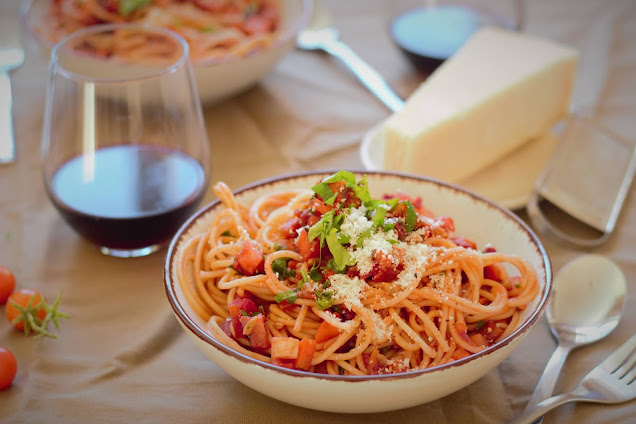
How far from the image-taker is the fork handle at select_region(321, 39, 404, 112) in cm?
298

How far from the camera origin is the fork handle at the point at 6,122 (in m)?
2.61

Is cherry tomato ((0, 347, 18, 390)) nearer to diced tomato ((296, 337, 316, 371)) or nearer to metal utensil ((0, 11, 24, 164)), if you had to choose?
diced tomato ((296, 337, 316, 371))

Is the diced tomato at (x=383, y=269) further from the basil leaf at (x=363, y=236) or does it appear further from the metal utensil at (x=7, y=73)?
the metal utensil at (x=7, y=73)

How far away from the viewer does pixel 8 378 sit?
167cm

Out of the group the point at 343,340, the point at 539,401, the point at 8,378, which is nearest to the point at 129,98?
the point at 8,378

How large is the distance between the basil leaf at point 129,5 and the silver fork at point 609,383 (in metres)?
2.14

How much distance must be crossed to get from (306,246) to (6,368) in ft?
2.58

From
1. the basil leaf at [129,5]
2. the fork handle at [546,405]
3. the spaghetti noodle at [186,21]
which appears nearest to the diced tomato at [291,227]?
the fork handle at [546,405]

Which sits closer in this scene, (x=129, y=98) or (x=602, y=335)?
(x=602, y=335)

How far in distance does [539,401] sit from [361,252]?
0.54 m

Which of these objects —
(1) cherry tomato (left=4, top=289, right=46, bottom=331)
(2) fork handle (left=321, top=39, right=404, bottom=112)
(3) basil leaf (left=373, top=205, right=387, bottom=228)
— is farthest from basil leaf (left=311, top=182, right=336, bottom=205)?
(2) fork handle (left=321, top=39, right=404, bottom=112)

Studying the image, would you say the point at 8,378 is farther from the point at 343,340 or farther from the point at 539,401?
the point at 539,401

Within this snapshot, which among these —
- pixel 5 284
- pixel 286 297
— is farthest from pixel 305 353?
pixel 5 284

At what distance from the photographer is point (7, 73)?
3.07 m
